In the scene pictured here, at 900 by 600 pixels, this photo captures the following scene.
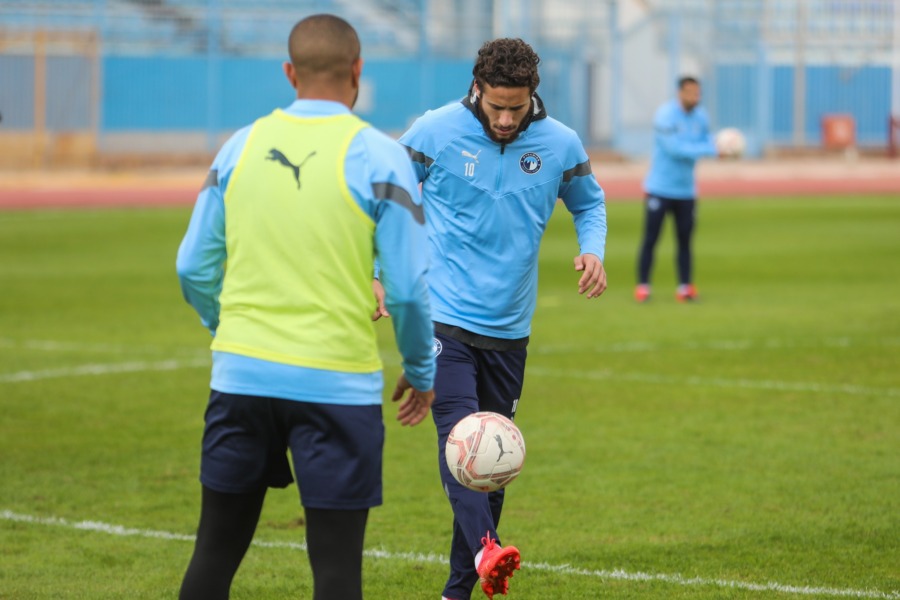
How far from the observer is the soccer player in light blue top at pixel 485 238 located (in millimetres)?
5574

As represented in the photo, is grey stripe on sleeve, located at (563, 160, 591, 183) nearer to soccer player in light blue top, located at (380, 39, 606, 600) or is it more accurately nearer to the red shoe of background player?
soccer player in light blue top, located at (380, 39, 606, 600)

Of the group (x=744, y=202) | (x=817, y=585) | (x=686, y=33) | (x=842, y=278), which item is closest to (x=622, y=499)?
(x=817, y=585)

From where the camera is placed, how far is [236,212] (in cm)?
409

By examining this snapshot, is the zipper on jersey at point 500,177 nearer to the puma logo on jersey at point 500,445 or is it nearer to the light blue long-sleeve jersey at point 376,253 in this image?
the puma logo on jersey at point 500,445

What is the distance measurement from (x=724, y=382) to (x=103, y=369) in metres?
5.19

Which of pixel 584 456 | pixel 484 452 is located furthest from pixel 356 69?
pixel 584 456

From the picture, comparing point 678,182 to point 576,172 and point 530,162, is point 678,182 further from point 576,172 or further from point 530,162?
point 530,162

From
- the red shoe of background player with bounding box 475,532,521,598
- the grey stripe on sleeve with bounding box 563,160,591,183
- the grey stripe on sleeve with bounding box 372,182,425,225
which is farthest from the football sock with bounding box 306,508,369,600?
the grey stripe on sleeve with bounding box 563,160,591,183

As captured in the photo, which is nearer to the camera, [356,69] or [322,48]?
[322,48]

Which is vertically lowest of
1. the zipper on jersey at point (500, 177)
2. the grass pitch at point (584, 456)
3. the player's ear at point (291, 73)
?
the grass pitch at point (584, 456)

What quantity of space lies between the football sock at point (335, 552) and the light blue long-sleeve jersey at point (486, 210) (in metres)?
1.68

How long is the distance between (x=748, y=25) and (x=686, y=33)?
2.85 meters

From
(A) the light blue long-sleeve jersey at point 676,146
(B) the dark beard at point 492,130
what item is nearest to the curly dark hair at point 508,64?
(B) the dark beard at point 492,130

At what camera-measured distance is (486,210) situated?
5.65m
